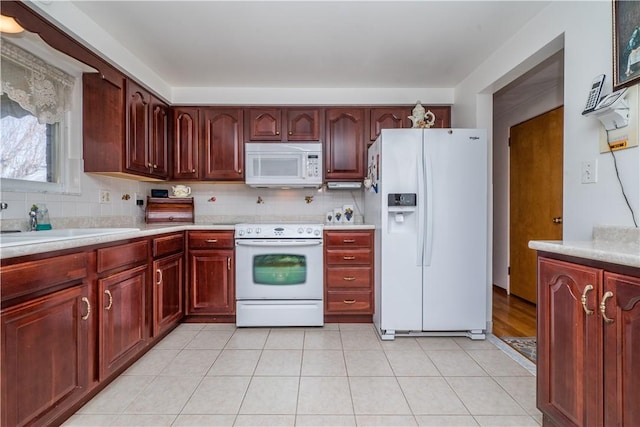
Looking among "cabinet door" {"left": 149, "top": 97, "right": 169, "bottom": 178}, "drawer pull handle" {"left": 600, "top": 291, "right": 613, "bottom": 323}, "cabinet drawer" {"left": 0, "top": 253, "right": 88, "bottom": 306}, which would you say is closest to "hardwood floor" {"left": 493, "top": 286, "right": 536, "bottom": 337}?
"drawer pull handle" {"left": 600, "top": 291, "right": 613, "bottom": 323}

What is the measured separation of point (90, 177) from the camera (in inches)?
97.7

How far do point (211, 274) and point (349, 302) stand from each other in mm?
1278

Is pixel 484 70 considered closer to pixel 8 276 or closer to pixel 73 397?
pixel 8 276

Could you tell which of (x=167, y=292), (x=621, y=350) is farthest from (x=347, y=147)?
(x=621, y=350)

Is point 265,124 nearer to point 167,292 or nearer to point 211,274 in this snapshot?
point 211,274

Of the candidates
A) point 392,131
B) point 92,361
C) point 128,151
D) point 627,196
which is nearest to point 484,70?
point 392,131

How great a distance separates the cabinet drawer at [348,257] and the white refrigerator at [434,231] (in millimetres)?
342

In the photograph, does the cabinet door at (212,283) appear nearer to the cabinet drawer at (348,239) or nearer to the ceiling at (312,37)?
the cabinet drawer at (348,239)

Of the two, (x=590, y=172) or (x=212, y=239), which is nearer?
(x=590, y=172)

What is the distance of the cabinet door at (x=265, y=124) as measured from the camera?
3.20 m

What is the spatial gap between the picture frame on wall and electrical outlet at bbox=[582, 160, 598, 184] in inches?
14.1

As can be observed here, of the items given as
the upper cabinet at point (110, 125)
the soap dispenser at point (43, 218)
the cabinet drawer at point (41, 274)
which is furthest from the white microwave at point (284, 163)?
the cabinet drawer at point (41, 274)

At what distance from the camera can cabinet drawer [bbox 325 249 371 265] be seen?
2.85 meters

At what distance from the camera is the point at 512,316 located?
3055mm
